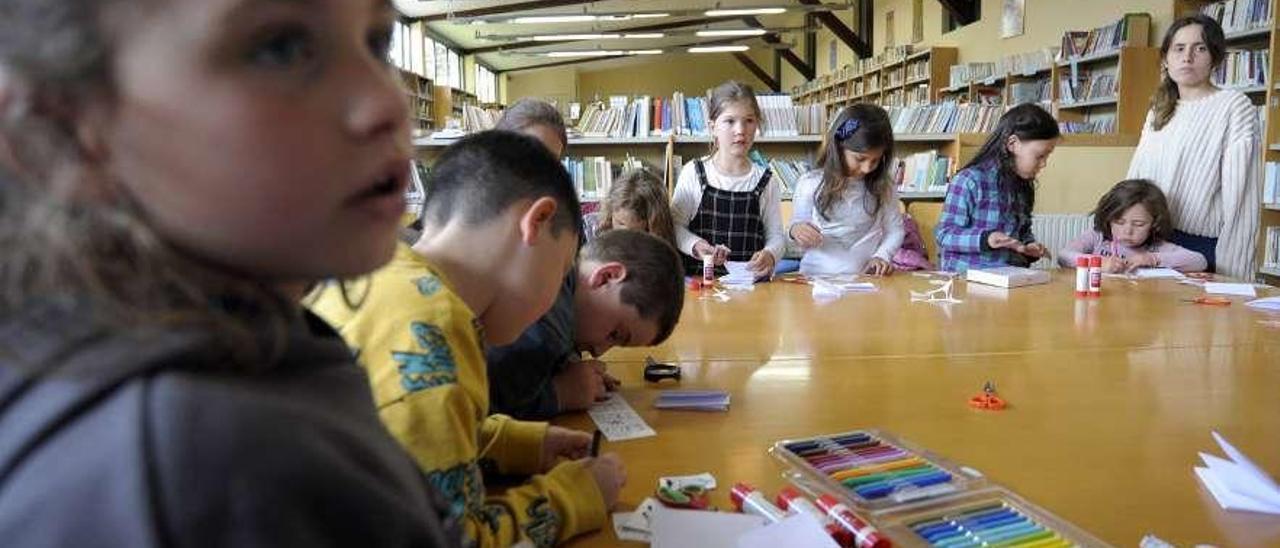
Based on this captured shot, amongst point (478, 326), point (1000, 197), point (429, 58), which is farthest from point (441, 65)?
point (478, 326)

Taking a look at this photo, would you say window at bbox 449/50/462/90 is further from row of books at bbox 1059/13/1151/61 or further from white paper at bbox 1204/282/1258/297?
white paper at bbox 1204/282/1258/297

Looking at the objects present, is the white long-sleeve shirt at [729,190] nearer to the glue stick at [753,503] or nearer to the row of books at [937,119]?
the row of books at [937,119]

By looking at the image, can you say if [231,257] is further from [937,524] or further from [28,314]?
[937,524]

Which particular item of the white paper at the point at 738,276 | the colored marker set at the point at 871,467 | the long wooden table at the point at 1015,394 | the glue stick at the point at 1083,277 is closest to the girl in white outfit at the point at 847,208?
the white paper at the point at 738,276

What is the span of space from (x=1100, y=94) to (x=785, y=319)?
5652 millimetres

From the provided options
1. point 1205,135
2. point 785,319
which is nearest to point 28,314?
point 785,319

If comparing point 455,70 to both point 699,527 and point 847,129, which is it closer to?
point 847,129

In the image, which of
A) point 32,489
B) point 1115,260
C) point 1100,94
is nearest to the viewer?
point 32,489

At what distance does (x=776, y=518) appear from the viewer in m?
0.91

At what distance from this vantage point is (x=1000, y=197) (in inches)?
123

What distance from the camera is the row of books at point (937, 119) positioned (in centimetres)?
513

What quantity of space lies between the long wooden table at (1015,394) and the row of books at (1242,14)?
3.46 m

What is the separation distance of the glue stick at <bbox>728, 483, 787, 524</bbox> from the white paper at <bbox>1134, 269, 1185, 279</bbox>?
2.44 metres

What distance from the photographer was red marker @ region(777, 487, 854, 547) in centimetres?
87
